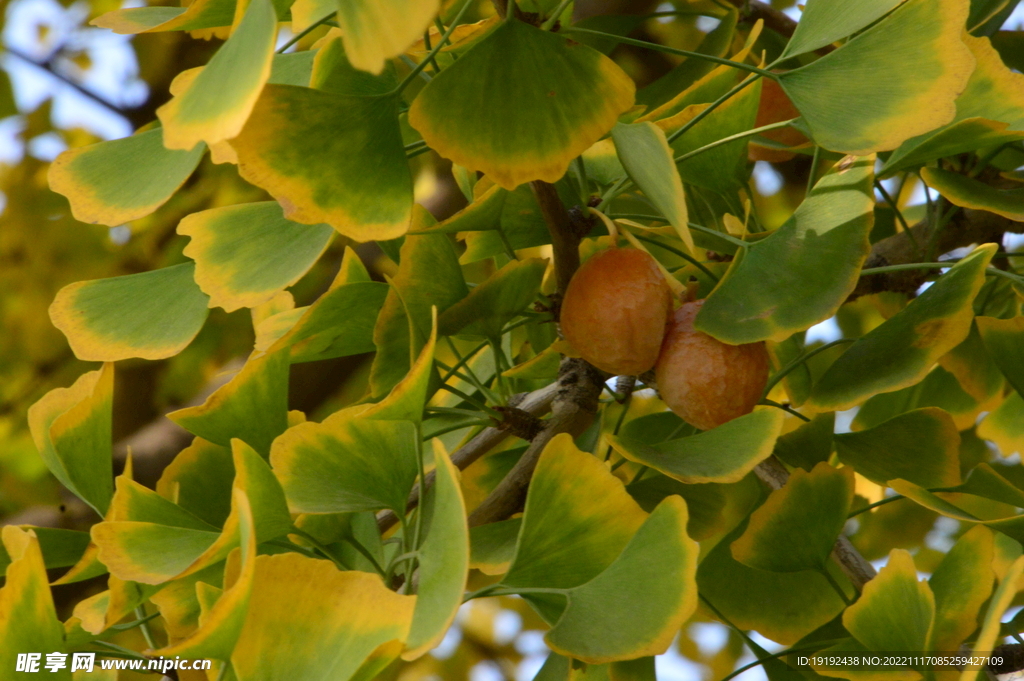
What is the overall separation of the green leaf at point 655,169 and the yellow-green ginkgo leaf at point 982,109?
0.19 meters

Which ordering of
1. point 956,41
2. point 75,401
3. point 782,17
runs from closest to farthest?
point 956,41
point 75,401
point 782,17

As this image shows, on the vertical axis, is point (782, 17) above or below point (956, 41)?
below

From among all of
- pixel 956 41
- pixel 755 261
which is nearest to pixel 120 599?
pixel 755 261

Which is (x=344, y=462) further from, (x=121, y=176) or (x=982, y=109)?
(x=982, y=109)

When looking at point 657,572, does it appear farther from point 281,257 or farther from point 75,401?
point 75,401

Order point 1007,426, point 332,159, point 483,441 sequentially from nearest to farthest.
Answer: point 332,159 < point 483,441 < point 1007,426

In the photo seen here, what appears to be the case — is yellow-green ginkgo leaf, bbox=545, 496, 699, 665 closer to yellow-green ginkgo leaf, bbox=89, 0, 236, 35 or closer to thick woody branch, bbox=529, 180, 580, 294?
thick woody branch, bbox=529, 180, 580, 294

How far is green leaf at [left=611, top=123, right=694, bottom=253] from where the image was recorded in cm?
40

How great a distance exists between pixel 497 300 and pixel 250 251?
137 millimetres

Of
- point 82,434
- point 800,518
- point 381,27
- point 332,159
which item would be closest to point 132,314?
point 82,434

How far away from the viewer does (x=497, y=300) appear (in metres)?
0.50

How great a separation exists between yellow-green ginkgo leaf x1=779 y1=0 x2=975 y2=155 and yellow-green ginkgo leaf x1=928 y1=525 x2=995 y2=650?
0.20 meters

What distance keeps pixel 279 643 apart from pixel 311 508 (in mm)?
85

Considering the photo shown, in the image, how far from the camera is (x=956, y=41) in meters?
0.44
